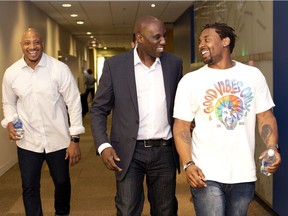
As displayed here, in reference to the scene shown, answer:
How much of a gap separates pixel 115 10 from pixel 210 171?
28.1ft

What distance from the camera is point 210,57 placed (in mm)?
2230

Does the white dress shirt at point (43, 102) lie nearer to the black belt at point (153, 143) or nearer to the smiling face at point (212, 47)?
the black belt at point (153, 143)

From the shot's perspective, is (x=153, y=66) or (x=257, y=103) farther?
(x=153, y=66)

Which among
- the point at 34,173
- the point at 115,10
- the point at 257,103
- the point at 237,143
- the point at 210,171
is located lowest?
the point at 34,173

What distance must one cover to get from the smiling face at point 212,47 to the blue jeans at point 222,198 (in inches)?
23.7

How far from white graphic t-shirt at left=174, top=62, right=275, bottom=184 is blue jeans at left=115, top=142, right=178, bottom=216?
0.44m

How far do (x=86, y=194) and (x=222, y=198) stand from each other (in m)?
3.05

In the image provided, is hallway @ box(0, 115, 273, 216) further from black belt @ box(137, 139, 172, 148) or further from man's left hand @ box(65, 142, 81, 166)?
black belt @ box(137, 139, 172, 148)

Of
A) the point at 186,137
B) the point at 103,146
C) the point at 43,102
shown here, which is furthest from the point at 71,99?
the point at 186,137

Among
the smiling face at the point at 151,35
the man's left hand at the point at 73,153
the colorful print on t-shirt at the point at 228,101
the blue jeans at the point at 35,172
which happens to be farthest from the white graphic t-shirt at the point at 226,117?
the blue jeans at the point at 35,172

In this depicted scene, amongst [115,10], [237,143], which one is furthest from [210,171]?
[115,10]

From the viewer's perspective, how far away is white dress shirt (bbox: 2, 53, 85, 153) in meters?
3.23

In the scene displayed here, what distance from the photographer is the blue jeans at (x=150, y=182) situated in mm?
2617

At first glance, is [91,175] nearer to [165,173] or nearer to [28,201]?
[28,201]
